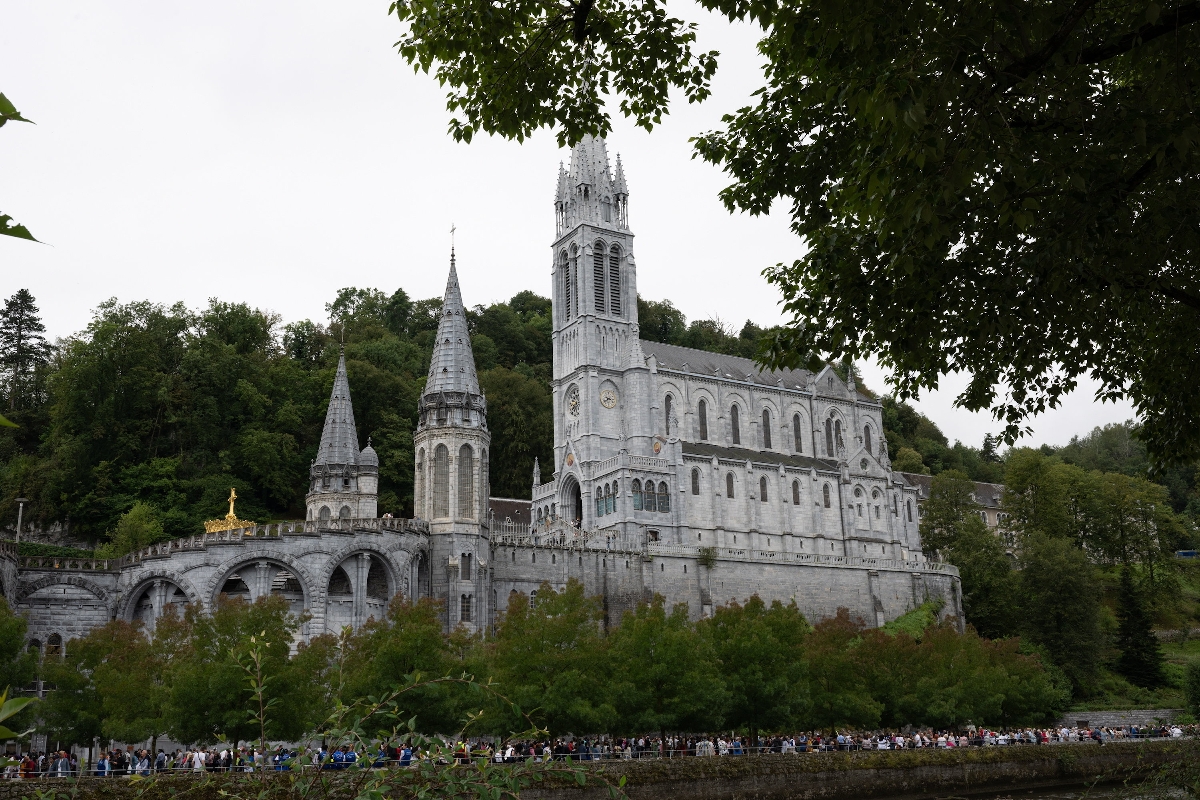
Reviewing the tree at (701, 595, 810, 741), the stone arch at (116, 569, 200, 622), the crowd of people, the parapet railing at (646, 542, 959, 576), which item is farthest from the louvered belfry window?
the stone arch at (116, 569, 200, 622)

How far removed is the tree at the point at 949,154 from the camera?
1034cm

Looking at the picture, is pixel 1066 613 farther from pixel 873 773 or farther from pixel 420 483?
pixel 420 483

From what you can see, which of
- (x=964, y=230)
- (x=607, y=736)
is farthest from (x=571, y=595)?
(x=964, y=230)

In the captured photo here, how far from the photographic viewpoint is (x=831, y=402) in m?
81.9

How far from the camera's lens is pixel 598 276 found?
74688 millimetres

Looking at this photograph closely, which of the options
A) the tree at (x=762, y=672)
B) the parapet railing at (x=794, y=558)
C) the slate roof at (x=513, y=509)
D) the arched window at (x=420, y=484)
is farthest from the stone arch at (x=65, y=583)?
the slate roof at (x=513, y=509)

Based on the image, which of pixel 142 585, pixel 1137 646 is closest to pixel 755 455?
pixel 1137 646

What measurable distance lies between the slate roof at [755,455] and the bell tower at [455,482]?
2293cm

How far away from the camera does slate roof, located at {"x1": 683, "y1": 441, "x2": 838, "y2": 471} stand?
235ft

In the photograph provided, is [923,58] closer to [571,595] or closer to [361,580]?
[571,595]

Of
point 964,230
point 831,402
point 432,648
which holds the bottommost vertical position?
point 432,648

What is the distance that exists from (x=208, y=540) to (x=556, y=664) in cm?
1549

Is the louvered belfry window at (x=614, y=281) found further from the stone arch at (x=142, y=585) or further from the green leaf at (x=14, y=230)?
the green leaf at (x=14, y=230)

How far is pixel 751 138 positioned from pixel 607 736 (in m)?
29.5
